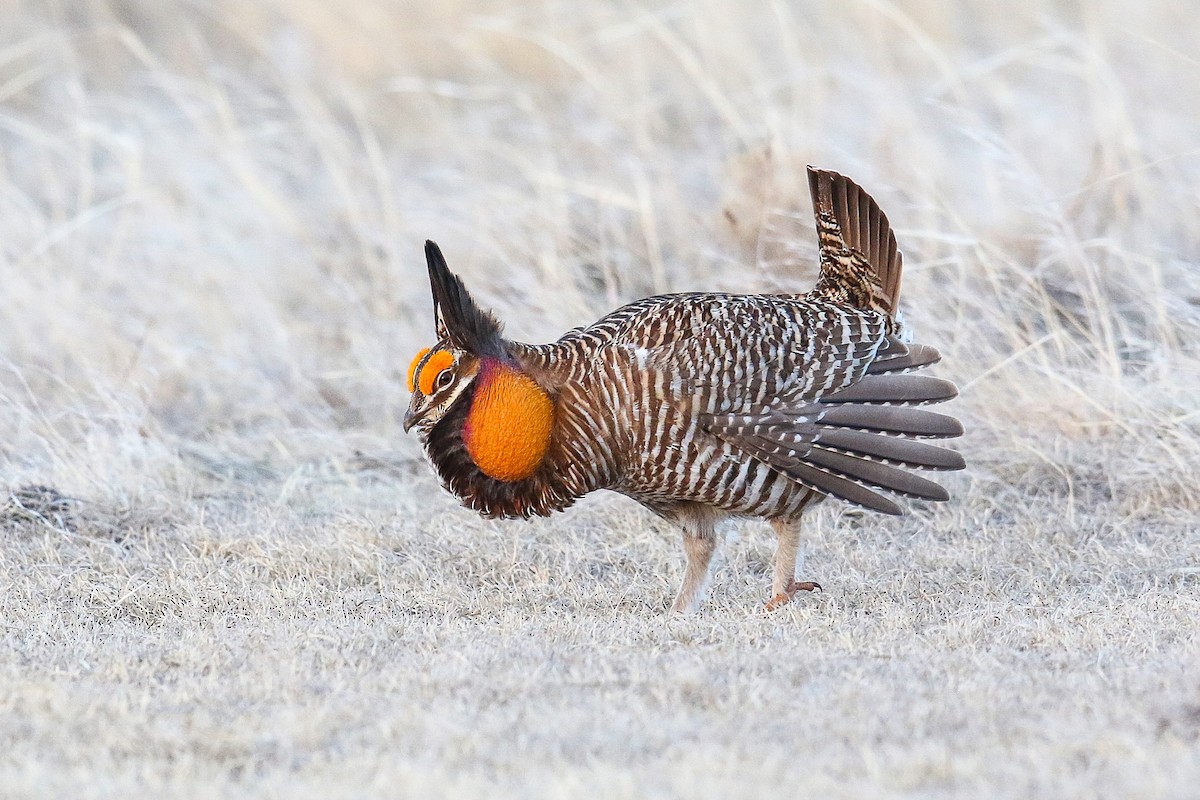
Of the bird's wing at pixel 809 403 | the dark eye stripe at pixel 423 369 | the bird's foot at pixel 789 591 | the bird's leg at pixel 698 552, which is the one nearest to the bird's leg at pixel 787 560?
the bird's foot at pixel 789 591

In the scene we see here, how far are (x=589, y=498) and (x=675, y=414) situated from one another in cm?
157

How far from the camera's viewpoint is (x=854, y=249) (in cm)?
531

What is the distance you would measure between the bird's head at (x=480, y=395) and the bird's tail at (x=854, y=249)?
1.28 metres

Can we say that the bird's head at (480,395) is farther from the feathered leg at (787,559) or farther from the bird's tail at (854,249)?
the bird's tail at (854,249)

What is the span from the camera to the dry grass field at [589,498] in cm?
315

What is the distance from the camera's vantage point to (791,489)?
4.62 metres

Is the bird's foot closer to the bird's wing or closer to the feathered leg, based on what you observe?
the feathered leg

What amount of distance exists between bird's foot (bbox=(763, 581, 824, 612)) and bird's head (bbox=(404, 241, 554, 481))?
0.80 m

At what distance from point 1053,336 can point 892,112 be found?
7.71 feet

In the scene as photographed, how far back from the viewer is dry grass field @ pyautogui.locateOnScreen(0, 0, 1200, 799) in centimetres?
315

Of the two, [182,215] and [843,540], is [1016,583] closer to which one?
[843,540]

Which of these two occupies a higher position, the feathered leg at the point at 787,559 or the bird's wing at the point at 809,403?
the bird's wing at the point at 809,403

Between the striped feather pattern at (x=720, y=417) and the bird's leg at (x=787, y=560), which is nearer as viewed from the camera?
the striped feather pattern at (x=720, y=417)

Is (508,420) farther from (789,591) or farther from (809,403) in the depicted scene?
(789,591)
